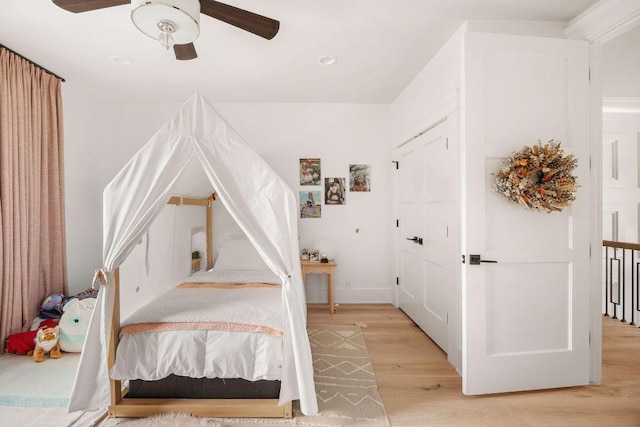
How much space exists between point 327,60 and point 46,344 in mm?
3525

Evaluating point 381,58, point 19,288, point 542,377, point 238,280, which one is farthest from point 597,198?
point 19,288

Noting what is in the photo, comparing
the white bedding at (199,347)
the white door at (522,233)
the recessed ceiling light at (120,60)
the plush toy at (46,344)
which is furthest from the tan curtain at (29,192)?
the white door at (522,233)

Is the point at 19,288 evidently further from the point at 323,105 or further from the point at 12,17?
the point at 323,105

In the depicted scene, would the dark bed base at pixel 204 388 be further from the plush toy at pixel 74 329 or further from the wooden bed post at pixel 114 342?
the plush toy at pixel 74 329

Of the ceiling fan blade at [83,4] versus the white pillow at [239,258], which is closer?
the ceiling fan blade at [83,4]

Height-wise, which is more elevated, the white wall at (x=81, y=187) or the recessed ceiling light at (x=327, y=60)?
the recessed ceiling light at (x=327, y=60)

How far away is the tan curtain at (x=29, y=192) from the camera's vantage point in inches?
103

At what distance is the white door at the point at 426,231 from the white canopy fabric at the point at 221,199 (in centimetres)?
153

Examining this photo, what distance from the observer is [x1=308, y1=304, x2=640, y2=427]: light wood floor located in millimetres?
1842

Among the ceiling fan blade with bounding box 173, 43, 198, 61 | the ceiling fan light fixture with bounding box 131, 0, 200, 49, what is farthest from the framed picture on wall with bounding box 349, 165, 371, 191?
the ceiling fan light fixture with bounding box 131, 0, 200, 49

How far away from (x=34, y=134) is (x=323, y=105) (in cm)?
311

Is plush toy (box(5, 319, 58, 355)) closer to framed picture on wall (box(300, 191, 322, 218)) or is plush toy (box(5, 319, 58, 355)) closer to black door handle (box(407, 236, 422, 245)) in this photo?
framed picture on wall (box(300, 191, 322, 218))

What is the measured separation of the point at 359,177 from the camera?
4.06m

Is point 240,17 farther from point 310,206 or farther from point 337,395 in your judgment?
point 310,206
